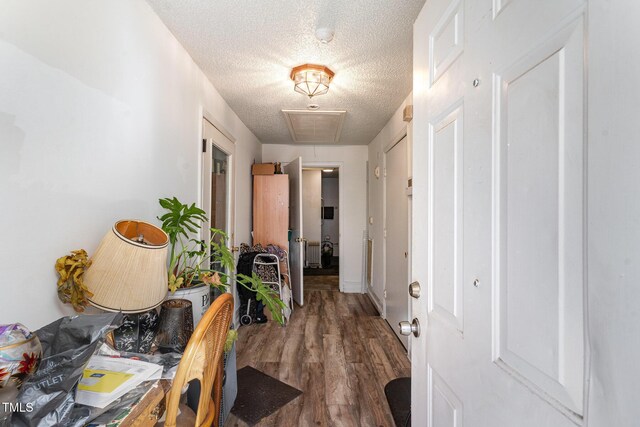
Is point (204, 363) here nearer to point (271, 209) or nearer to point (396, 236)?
point (396, 236)

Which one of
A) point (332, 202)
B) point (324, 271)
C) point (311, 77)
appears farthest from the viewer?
point (332, 202)

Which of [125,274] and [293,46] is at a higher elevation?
[293,46]

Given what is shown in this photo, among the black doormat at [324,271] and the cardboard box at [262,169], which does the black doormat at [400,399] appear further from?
the black doormat at [324,271]

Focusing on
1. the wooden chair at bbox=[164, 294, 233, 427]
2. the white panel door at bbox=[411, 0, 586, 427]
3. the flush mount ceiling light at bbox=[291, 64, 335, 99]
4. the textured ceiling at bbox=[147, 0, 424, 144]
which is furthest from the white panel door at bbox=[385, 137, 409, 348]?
the wooden chair at bbox=[164, 294, 233, 427]

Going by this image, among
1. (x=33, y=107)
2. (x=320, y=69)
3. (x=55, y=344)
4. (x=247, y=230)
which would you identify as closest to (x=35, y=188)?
(x=33, y=107)

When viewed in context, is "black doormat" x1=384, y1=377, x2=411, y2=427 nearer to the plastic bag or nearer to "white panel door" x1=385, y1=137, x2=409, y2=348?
"white panel door" x1=385, y1=137, x2=409, y2=348

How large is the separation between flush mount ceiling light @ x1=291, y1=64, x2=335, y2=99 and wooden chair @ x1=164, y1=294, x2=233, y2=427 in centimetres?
170

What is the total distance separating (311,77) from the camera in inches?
82.3

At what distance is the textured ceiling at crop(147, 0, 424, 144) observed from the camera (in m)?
1.48

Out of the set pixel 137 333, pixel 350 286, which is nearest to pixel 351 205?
pixel 350 286

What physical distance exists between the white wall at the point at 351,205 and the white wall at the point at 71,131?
3079 mm

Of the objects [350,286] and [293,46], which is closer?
[293,46]

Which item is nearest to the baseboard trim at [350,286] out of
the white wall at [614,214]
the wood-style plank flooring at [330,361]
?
the wood-style plank flooring at [330,361]

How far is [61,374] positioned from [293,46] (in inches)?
75.2
